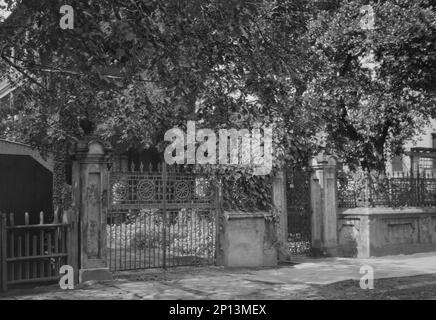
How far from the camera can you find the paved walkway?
8453mm

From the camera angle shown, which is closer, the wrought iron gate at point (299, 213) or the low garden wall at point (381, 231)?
the wrought iron gate at point (299, 213)

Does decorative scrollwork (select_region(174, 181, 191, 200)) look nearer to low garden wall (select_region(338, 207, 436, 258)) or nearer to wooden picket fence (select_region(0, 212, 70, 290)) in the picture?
wooden picket fence (select_region(0, 212, 70, 290))

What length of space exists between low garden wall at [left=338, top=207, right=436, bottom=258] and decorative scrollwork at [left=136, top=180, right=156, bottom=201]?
5626mm

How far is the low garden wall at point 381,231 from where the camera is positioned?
13555mm

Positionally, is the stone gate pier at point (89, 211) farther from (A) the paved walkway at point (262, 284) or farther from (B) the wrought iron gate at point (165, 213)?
(B) the wrought iron gate at point (165, 213)

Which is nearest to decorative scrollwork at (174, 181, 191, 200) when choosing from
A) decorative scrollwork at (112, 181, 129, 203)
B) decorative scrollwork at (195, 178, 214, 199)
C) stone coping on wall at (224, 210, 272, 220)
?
decorative scrollwork at (195, 178, 214, 199)

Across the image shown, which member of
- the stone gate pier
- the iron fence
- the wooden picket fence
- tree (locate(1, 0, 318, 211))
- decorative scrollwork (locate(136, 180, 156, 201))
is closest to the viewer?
tree (locate(1, 0, 318, 211))

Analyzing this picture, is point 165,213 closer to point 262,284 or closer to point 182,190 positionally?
point 182,190

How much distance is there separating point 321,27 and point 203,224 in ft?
A: 24.4

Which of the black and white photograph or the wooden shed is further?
the wooden shed

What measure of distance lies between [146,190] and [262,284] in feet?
9.60

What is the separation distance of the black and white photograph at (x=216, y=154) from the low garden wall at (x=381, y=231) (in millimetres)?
41

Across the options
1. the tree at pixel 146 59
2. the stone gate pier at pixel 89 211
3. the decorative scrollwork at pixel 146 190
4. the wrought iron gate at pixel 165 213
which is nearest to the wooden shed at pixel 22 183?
the stone gate pier at pixel 89 211
